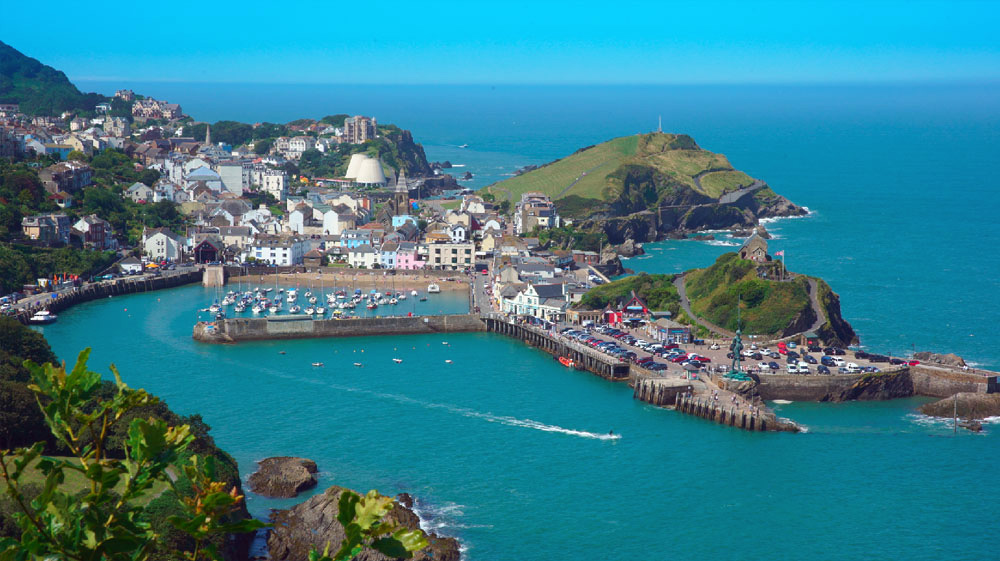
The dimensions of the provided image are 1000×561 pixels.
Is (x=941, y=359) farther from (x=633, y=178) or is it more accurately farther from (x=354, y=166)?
(x=354, y=166)

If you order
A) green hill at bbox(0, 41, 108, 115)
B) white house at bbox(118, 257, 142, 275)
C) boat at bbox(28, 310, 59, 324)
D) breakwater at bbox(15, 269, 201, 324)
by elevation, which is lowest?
boat at bbox(28, 310, 59, 324)

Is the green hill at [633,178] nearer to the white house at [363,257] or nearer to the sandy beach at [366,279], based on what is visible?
the white house at [363,257]

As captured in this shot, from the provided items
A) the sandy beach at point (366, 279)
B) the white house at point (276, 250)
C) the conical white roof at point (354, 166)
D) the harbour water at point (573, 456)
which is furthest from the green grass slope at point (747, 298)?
the conical white roof at point (354, 166)

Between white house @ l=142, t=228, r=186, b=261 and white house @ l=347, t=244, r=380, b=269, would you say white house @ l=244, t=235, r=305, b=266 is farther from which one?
white house @ l=142, t=228, r=186, b=261

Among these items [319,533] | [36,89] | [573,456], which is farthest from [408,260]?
[36,89]

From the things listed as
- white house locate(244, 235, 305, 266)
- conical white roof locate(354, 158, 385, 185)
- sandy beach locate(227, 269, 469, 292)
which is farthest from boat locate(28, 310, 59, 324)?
conical white roof locate(354, 158, 385, 185)
